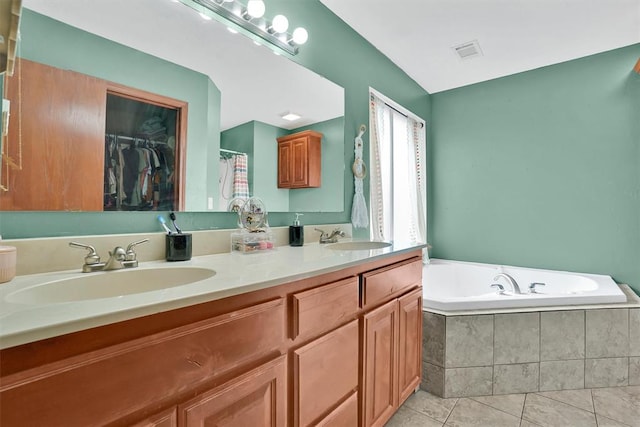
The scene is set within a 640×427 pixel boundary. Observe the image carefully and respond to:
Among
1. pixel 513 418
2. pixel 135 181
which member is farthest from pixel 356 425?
pixel 135 181

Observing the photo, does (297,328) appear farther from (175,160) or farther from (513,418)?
(513,418)

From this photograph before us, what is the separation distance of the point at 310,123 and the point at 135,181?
3.39 feet

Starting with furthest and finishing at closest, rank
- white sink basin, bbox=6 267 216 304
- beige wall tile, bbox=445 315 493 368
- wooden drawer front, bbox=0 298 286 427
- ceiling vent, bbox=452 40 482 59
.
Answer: ceiling vent, bbox=452 40 482 59 → beige wall tile, bbox=445 315 493 368 → white sink basin, bbox=6 267 216 304 → wooden drawer front, bbox=0 298 286 427

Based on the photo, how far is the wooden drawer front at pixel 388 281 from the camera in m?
1.27

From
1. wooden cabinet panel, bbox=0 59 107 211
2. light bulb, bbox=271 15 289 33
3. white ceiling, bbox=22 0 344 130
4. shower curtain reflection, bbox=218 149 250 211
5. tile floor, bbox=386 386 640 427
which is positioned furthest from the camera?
tile floor, bbox=386 386 640 427

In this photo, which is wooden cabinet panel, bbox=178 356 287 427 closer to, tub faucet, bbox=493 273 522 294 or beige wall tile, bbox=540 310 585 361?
beige wall tile, bbox=540 310 585 361

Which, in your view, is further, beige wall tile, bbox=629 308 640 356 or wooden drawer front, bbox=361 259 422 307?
beige wall tile, bbox=629 308 640 356

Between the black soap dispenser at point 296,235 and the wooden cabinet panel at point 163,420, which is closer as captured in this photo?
the wooden cabinet panel at point 163,420

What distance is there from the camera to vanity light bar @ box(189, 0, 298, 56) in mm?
1333

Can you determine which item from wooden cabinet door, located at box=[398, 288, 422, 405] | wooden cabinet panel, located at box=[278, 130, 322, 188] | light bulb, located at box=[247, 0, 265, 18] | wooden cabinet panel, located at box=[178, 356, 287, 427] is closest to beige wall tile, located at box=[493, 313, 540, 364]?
wooden cabinet door, located at box=[398, 288, 422, 405]

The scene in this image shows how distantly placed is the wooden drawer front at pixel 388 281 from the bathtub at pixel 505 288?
1.35 feet

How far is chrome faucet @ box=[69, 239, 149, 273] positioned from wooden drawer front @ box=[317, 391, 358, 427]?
31.9 inches

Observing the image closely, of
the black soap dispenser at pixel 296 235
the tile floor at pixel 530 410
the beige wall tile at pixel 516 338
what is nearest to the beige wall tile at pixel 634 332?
the tile floor at pixel 530 410

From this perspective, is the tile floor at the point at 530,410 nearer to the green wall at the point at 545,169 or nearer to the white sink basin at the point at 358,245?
the white sink basin at the point at 358,245
